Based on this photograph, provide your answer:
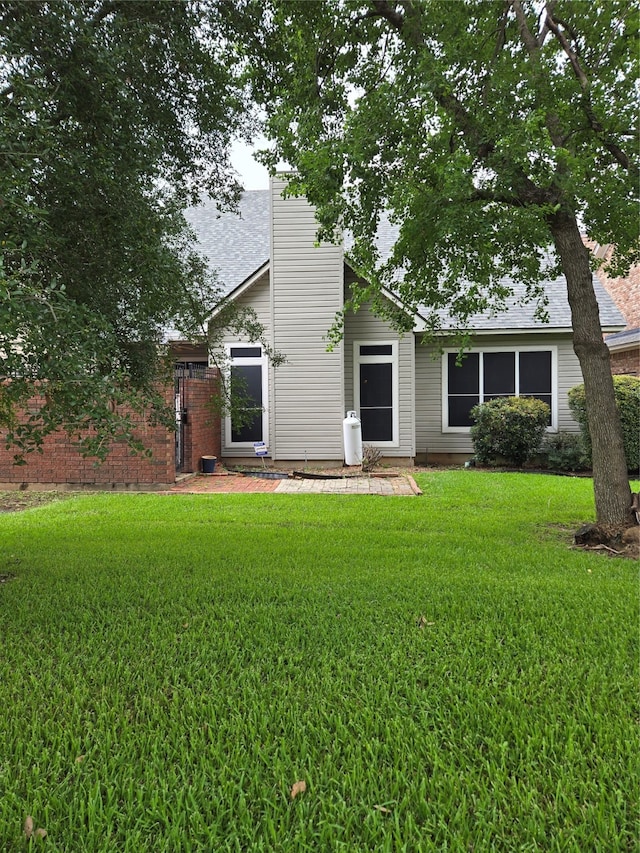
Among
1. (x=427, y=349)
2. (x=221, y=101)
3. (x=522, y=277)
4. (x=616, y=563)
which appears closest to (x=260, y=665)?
(x=616, y=563)

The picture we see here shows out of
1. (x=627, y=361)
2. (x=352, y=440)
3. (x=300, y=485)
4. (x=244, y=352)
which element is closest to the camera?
(x=300, y=485)

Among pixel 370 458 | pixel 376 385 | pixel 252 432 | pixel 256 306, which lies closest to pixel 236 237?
pixel 256 306

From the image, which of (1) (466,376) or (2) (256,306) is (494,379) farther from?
(2) (256,306)

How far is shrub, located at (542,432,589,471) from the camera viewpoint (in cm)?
1223

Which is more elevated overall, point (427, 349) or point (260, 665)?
point (427, 349)

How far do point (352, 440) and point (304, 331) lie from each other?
2804 millimetres

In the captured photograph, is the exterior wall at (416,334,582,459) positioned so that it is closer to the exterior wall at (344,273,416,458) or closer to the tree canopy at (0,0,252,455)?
the exterior wall at (344,273,416,458)

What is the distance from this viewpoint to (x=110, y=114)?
4.16 meters

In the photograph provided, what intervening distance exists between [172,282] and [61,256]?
36.1 inches

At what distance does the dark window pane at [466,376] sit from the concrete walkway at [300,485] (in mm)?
3599

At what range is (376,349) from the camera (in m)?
13.3

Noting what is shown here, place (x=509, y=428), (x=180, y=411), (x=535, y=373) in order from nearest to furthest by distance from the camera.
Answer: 1. (x=180, y=411)
2. (x=509, y=428)
3. (x=535, y=373)

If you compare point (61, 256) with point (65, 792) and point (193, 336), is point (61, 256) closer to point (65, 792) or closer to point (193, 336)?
point (193, 336)

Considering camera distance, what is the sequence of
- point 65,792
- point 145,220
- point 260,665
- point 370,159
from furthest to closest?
point 370,159, point 145,220, point 260,665, point 65,792
